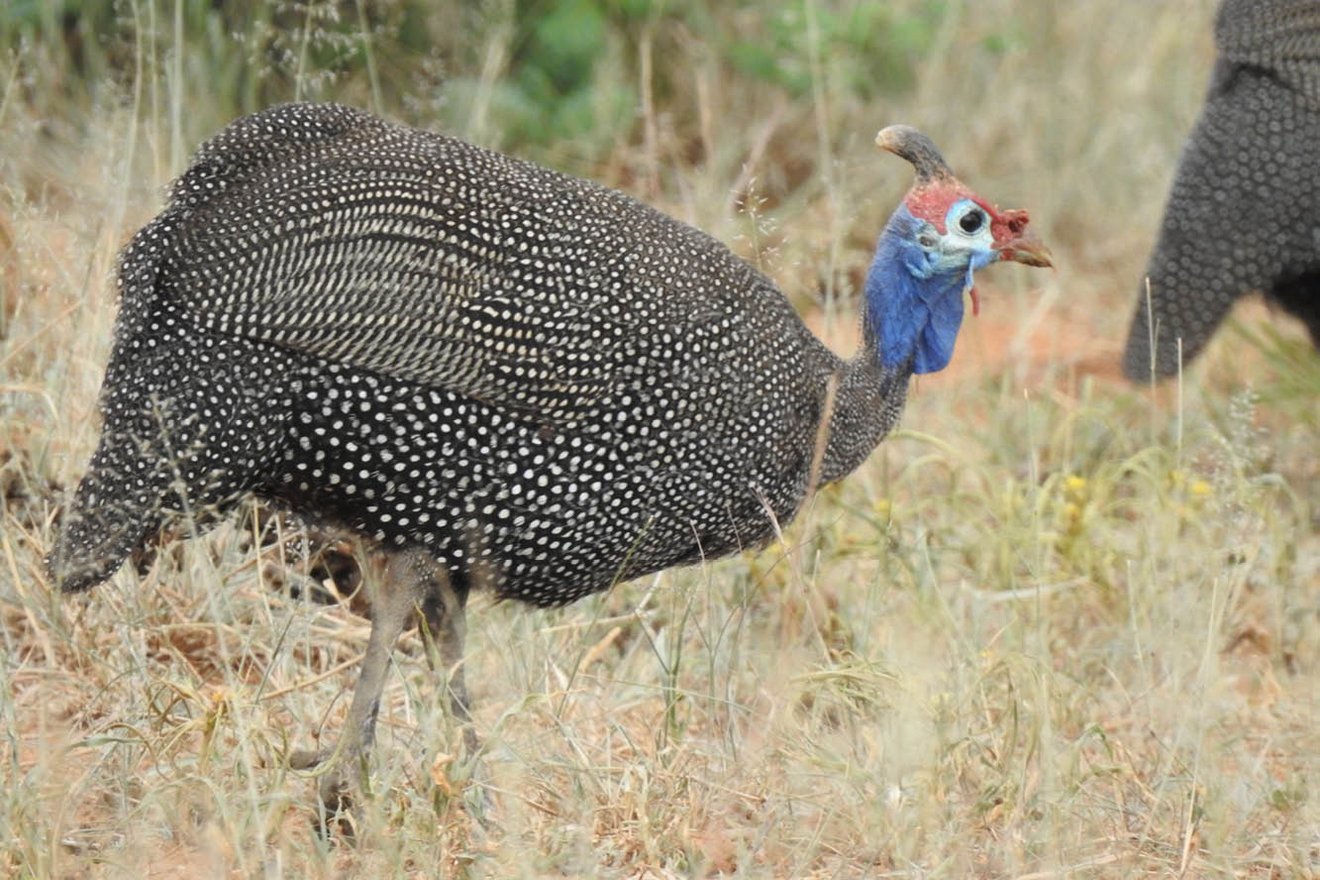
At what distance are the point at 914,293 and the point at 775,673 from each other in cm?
72

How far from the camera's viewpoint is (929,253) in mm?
3268

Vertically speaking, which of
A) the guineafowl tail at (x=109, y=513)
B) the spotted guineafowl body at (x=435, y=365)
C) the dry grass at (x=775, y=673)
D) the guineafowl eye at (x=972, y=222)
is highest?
the guineafowl eye at (x=972, y=222)

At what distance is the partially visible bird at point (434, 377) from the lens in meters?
2.74

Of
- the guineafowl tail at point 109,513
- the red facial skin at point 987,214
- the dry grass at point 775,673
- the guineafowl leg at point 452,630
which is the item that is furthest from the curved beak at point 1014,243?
the guineafowl tail at point 109,513

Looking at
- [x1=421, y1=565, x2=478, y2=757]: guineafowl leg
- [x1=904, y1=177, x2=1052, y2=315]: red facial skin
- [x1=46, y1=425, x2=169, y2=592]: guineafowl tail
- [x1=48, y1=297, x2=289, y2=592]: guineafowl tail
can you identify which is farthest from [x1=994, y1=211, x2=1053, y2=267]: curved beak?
[x1=46, y1=425, x2=169, y2=592]: guineafowl tail

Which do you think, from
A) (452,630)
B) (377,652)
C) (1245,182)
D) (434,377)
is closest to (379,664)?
(377,652)

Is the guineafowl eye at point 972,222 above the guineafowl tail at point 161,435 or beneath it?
above

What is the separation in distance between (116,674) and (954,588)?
1.84 metres

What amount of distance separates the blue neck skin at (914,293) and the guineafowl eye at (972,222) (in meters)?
0.04

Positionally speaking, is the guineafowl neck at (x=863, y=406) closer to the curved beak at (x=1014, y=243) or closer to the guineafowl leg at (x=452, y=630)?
the curved beak at (x=1014, y=243)

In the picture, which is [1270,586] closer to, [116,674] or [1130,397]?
[1130,397]

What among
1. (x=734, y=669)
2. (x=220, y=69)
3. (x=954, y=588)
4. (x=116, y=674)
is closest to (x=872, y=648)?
(x=734, y=669)

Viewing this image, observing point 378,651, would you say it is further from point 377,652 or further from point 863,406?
point 863,406

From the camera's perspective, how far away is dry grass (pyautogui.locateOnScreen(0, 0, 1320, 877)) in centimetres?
277
